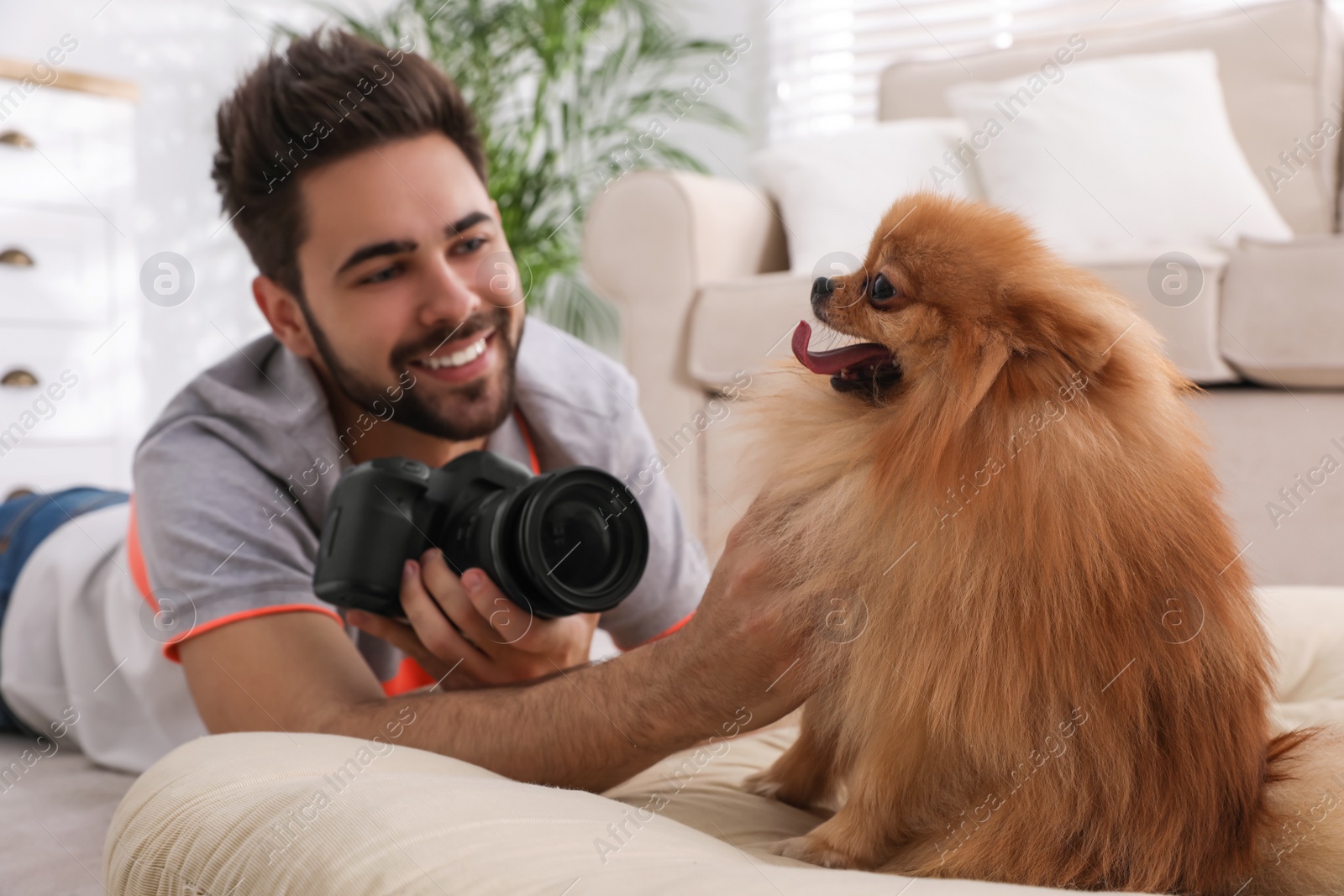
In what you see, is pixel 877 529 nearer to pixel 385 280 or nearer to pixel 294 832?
pixel 294 832

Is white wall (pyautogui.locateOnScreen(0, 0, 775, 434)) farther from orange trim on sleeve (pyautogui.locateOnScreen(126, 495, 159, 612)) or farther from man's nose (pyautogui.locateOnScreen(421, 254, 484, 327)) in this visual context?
man's nose (pyautogui.locateOnScreen(421, 254, 484, 327))

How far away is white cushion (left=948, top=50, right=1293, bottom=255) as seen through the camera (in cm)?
246

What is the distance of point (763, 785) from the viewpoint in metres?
1.09

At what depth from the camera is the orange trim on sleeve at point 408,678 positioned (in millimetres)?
1599

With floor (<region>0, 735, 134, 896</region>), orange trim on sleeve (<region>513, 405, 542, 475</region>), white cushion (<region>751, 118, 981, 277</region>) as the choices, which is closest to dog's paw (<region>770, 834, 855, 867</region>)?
floor (<region>0, 735, 134, 896</region>)

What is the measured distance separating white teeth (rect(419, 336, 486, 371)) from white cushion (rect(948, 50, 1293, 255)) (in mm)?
1417

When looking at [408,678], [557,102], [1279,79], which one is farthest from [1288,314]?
[557,102]

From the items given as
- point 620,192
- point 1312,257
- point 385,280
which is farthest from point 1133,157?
point 385,280

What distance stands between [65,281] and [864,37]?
283 cm

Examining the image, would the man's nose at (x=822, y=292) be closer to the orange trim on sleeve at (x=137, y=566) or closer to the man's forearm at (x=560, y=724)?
the man's forearm at (x=560, y=724)

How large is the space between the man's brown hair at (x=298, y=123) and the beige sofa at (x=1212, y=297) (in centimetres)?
61

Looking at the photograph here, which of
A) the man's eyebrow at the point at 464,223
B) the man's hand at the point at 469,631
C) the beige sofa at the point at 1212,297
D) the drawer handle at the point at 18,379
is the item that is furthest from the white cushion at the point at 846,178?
the drawer handle at the point at 18,379

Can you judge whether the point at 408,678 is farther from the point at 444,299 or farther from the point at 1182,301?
the point at 1182,301

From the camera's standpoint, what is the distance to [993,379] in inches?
32.9
